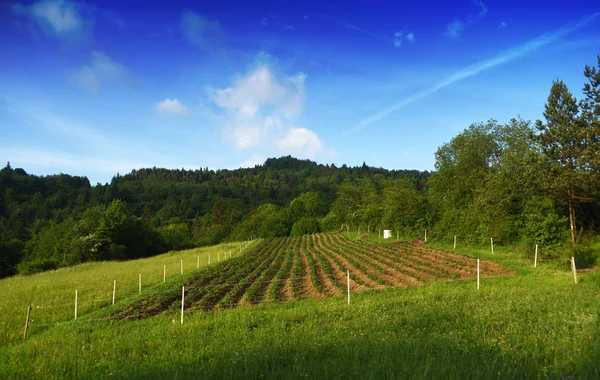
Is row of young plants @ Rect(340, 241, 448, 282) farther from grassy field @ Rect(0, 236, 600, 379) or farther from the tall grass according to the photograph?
the tall grass

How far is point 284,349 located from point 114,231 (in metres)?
65.7

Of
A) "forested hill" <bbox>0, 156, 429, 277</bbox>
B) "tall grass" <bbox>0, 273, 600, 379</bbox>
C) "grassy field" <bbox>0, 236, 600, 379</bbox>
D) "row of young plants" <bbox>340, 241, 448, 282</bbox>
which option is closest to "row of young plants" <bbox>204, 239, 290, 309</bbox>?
"grassy field" <bbox>0, 236, 600, 379</bbox>

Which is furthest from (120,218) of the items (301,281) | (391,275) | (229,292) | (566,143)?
(566,143)

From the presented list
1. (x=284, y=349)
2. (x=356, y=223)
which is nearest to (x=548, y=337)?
(x=284, y=349)

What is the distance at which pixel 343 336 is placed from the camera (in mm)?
7672

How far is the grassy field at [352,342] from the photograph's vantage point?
518cm

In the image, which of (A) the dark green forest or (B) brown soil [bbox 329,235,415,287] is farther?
(A) the dark green forest

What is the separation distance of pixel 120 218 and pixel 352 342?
68292mm

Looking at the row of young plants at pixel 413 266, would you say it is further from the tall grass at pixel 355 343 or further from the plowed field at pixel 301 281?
the tall grass at pixel 355 343

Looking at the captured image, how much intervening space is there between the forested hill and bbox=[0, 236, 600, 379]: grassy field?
2011 inches

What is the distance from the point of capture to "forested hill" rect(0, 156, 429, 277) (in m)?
60.3

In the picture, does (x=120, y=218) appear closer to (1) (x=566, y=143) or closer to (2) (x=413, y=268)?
(2) (x=413, y=268)

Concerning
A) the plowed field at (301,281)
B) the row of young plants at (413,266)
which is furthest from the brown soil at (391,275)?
the row of young plants at (413,266)

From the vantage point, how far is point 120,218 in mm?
65062
